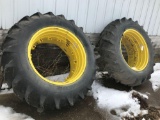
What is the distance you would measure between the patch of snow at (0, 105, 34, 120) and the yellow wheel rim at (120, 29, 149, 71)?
244cm

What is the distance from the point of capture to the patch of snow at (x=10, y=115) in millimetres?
3455

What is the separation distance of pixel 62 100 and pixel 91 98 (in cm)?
84

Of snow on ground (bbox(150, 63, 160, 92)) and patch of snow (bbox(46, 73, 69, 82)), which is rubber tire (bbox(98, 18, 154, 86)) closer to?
→ snow on ground (bbox(150, 63, 160, 92))

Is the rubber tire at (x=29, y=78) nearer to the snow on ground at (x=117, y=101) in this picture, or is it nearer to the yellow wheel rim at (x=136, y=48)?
the snow on ground at (x=117, y=101)

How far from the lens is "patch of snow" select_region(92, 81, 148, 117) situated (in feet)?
13.3

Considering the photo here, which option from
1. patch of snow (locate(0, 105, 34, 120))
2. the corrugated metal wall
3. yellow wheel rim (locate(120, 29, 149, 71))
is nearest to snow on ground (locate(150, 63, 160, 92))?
yellow wheel rim (locate(120, 29, 149, 71))

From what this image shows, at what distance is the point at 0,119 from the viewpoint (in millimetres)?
3385

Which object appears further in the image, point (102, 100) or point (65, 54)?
point (65, 54)

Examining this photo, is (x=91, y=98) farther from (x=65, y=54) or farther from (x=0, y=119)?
(x=0, y=119)

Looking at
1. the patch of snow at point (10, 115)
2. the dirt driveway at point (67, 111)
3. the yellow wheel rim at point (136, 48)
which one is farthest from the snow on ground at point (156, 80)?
the patch of snow at point (10, 115)

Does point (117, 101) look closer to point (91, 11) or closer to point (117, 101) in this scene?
point (117, 101)

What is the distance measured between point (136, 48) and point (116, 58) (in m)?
0.94

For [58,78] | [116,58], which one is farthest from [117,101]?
[58,78]

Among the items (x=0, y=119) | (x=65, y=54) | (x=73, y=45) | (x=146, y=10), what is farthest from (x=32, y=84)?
(x=146, y=10)
